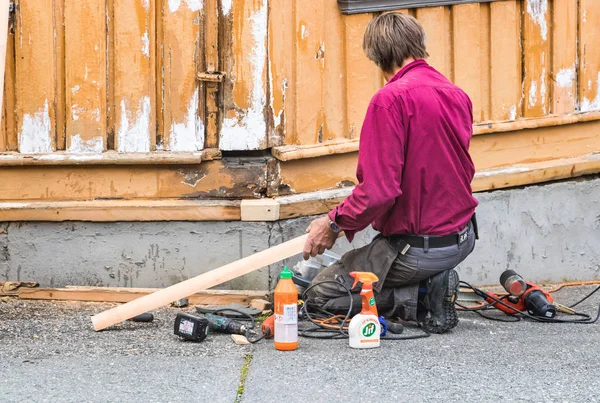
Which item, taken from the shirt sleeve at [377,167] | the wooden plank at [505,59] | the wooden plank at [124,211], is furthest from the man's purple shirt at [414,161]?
the wooden plank at [505,59]

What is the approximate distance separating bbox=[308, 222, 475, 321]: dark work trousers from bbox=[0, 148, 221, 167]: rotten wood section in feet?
3.96

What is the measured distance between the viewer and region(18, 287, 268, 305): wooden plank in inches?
244

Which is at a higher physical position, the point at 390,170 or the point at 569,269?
the point at 390,170

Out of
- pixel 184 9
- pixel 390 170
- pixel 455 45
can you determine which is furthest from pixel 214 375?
pixel 455 45

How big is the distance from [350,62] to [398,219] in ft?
5.58

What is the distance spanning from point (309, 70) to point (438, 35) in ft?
3.54

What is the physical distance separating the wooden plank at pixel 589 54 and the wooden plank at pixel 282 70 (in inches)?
96.0

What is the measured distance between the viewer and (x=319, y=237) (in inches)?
209

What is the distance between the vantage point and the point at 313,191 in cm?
665

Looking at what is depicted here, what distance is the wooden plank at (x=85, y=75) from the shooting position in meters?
6.32

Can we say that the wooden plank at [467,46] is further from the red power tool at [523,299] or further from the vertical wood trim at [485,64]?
the red power tool at [523,299]

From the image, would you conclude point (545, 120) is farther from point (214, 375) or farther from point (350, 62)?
point (214, 375)

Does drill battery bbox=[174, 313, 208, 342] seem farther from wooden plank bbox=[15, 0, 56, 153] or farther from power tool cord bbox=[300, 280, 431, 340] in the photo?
wooden plank bbox=[15, 0, 56, 153]

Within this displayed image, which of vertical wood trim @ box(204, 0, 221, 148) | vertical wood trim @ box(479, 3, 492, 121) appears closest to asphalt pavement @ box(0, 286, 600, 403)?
vertical wood trim @ box(204, 0, 221, 148)
